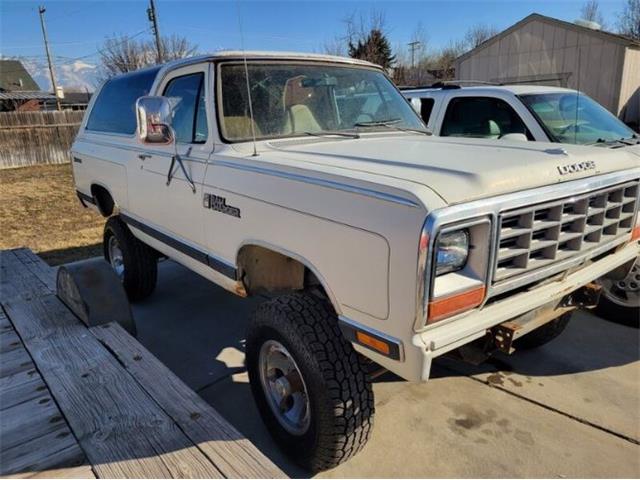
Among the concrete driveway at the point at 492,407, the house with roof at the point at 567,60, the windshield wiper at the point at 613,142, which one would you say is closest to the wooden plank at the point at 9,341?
the concrete driveway at the point at 492,407

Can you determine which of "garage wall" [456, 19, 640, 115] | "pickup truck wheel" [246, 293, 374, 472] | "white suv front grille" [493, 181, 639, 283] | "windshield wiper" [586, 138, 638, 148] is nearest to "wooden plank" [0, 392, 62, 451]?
"pickup truck wheel" [246, 293, 374, 472]

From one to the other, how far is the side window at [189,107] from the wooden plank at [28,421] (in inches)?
69.8

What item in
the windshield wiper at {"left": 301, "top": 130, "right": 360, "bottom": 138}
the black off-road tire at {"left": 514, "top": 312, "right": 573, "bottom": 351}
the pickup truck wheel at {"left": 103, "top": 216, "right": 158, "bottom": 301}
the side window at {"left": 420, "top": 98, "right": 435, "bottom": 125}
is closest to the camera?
the windshield wiper at {"left": 301, "top": 130, "right": 360, "bottom": 138}

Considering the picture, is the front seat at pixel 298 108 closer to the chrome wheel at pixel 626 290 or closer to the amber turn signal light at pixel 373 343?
the amber turn signal light at pixel 373 343

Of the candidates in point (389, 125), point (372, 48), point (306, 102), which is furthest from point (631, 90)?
point (306, 102)

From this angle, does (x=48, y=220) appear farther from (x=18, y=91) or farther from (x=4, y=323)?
(x=18, y=91)

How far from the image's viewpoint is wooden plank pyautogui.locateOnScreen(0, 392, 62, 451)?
2207 millimetres

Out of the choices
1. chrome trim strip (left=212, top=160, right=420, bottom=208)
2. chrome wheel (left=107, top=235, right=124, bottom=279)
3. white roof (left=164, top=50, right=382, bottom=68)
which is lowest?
chrome wheel (left=107, top=235, right=124, bottom=279)

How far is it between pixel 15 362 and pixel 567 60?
15.2m

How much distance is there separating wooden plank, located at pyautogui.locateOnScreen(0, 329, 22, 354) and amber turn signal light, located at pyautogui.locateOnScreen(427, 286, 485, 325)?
2.62 metres

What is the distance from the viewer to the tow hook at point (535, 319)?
2.17 metres

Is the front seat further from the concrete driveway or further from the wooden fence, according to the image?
the wooden fence

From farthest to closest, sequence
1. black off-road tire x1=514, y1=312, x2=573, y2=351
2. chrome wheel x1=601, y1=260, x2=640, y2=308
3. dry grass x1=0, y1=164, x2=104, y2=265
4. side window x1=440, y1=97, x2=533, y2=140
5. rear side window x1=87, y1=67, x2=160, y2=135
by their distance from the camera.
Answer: dry grass x1=0, y1=164, x2=104, y2=265
side window x1=440, y1=97, x2=533, y2=140
rear side window x1=87, y1=67, x2=160, y2=135
chrome wheel x1=601, y1=260, x2=640, y2=308
black off-road tire x1=514, y1=312, x2=573, y2=351

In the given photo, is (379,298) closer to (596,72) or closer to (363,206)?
(363,206)
